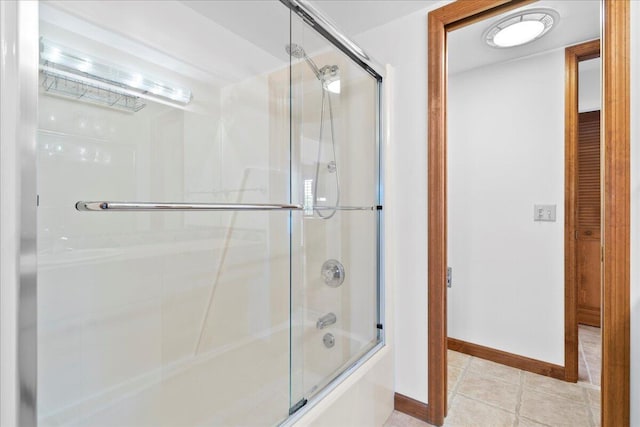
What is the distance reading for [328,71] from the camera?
164 cm

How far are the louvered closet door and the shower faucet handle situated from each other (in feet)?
7.66

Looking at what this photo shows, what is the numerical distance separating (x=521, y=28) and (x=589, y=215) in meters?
1.78

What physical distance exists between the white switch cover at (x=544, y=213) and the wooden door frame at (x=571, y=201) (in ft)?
0.23

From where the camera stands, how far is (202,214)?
159 cm

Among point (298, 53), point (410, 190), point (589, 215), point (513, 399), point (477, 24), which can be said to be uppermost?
point (477, 24)

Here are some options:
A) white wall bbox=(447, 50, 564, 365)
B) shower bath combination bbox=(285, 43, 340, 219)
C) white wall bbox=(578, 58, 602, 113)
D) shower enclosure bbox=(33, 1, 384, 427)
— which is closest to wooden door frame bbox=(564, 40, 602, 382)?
white wall bbox=(447, 50, 564, 365)

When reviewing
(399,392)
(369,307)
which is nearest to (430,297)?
(369,307)

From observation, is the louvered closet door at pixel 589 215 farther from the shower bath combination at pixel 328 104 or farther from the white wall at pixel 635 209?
the shower bath combination at pixel 328 104

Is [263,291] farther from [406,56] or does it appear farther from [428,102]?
[406,56]

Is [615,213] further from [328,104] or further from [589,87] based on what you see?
[589,87]

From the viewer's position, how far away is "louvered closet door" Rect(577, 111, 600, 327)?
2.56m

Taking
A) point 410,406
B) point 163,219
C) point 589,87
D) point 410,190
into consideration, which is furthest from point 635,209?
point 163,219

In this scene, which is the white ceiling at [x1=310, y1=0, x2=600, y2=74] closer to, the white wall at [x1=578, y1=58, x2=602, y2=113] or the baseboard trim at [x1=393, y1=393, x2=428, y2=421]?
the white wall at [x1=578, y1=58, x2=602, y2=113]

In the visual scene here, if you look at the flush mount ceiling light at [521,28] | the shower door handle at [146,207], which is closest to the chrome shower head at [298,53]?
the shower door handle at [146,207]
